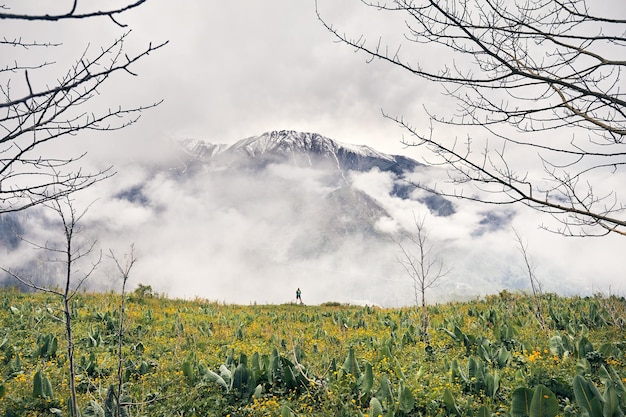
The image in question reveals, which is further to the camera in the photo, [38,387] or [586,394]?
[38,387]

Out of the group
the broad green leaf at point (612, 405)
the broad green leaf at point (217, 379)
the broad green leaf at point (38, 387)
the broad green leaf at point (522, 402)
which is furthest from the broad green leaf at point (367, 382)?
the broad green leaf at point (38, 387)

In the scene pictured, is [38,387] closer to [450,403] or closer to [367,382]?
[367,382]

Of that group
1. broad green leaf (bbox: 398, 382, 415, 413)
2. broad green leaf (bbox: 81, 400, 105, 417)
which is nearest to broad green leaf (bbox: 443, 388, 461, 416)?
broad green leaf (bbox: 398, 382, 415, 413)

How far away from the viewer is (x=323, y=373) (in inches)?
198

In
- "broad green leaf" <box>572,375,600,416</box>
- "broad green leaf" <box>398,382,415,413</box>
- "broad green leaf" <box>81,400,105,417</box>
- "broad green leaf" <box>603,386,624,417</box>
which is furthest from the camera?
"broad green leaf" <box>398,382,415,413</box>

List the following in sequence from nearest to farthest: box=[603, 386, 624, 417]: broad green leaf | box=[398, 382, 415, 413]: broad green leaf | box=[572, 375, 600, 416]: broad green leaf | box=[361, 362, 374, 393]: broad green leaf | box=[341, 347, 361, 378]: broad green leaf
Result: box=[603, 386, 624, 417]: broad green leaf → box=[572, 375, 600, 416]: broad green leaf → box=[398, 382, 415, 413]: broad green leaf → box=[361, 362, 374, 393]: broad green leaf → box=[341, 347, 361, 378]: broad green leaf

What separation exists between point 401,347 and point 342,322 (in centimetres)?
479

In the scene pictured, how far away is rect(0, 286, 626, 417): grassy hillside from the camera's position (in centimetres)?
420

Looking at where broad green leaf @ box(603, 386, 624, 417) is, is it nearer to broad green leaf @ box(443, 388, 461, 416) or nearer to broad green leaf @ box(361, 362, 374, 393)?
broad green leaf @ box(443, 388, 461, 416)

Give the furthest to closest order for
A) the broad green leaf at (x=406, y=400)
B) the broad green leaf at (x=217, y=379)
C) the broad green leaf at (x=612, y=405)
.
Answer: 1. the broad green leaf at (x=217, y=379)
2. the broad green leaf at (x=406, y=400)
3. the broad green leaf at (x=612, y=405)

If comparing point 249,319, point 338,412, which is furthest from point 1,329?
point 338,412

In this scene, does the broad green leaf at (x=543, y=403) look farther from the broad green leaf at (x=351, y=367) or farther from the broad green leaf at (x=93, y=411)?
the broad green leaf at (x=93, y=411)

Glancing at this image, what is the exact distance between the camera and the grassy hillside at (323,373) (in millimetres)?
4195

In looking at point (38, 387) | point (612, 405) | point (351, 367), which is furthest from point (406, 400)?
point (38, 387)
